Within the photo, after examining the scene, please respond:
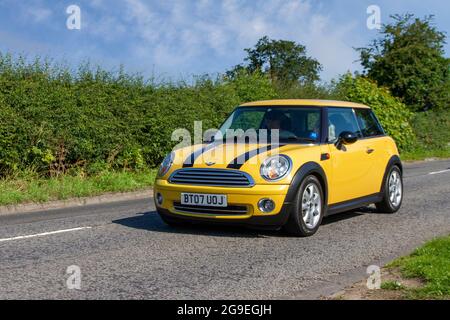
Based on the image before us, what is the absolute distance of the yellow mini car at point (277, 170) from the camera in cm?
741

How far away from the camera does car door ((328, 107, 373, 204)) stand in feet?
27.4

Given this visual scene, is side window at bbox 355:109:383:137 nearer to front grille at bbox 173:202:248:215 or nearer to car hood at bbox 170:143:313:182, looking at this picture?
car hood at bbox 170:143:313:182

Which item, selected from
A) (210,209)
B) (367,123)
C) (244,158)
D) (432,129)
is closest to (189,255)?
(210,209)

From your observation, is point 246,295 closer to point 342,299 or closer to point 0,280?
point 342,299

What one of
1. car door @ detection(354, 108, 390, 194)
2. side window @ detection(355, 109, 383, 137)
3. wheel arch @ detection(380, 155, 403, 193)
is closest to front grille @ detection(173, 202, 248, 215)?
car door @ detection(354, 108, 390, 194)

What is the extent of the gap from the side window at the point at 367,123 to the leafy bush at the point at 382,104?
1569cm

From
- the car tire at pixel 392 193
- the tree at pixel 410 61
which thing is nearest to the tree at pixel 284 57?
the tree at pixel 410 61

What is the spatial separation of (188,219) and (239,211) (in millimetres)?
705

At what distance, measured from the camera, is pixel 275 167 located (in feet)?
24.5

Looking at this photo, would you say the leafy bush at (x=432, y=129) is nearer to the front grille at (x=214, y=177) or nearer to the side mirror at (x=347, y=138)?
the side mirror at (x=347, y=138)

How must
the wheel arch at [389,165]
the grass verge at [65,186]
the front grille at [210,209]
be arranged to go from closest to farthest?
1. the front grille at [210,209]
2. the wheel arch at [389,165]
3. the grass verge at [65,186]

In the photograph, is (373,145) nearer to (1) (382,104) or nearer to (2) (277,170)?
(2) (277,170)

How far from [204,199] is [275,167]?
0.90 meters

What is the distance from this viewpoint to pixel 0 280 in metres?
5.63
